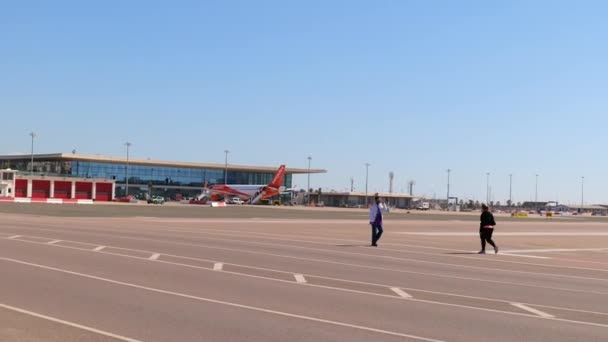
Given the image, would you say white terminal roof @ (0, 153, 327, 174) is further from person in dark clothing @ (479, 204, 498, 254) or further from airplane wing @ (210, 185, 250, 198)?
person in dark clothing @ (479, 204, 498, 254)

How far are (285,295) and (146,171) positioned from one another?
6177 inches

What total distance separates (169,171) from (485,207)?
148 m

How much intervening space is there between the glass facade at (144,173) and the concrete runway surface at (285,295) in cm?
14013

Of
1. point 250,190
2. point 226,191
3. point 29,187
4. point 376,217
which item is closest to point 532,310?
point 376,217

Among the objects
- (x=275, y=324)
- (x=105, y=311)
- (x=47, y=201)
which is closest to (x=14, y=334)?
(x=105, y=311)

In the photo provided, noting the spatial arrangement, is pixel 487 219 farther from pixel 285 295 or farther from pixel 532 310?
pixel 285 295

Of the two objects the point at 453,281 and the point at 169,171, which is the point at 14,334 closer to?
the point at 453,281

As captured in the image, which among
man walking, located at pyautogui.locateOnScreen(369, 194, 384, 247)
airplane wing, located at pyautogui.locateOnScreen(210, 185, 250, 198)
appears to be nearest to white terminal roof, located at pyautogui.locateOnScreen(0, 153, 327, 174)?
airplane wing, located at pyautogui.locateOnScreen(210, 185, 250, 198)

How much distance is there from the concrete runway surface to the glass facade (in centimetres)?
14013

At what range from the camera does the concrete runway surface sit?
9297 millimetres

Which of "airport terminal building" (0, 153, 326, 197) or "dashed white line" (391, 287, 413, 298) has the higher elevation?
"airport terminal building" (0, 153, 326, 197)

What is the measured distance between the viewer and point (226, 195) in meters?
133

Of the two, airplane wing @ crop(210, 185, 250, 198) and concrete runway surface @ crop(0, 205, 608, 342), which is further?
airplane wing @ crop(210, 185, 250, 198)

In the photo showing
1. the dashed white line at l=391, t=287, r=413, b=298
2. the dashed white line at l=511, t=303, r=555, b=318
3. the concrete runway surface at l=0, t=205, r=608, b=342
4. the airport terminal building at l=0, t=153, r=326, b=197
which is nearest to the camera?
the concrete runway surface at l=0, t=205, r=608, b=342
